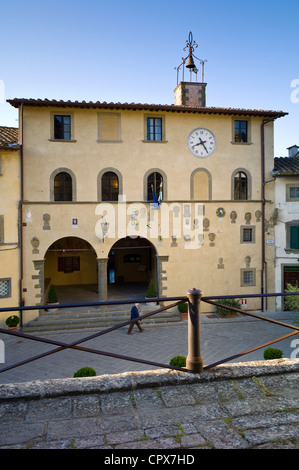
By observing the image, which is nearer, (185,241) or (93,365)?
(93,365)

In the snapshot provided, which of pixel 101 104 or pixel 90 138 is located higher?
pixel 101 104

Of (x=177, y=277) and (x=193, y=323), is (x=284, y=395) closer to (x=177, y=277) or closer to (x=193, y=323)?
(x=193, y=323)

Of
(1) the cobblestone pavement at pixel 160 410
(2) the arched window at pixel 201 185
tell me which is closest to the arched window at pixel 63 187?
(2) the arched window at pixel 201 185

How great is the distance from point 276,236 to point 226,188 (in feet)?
12.9

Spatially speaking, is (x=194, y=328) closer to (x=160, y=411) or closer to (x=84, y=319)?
(x=160, y=411)

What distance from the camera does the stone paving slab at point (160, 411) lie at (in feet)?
8.06

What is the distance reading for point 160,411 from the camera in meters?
2.89

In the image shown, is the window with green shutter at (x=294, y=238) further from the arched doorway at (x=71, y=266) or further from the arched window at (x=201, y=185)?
the arched doorway at (x=71, y=266)

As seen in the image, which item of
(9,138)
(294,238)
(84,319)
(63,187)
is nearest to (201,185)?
(294,238)

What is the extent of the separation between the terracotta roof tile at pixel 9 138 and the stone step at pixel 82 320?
26.4ft

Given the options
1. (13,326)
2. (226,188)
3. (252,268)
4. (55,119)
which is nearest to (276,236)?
(252,268)

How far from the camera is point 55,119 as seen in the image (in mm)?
15898

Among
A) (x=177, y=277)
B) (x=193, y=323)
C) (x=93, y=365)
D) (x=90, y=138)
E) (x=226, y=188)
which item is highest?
(x=90, y=138)

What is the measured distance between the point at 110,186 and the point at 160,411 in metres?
14.3
